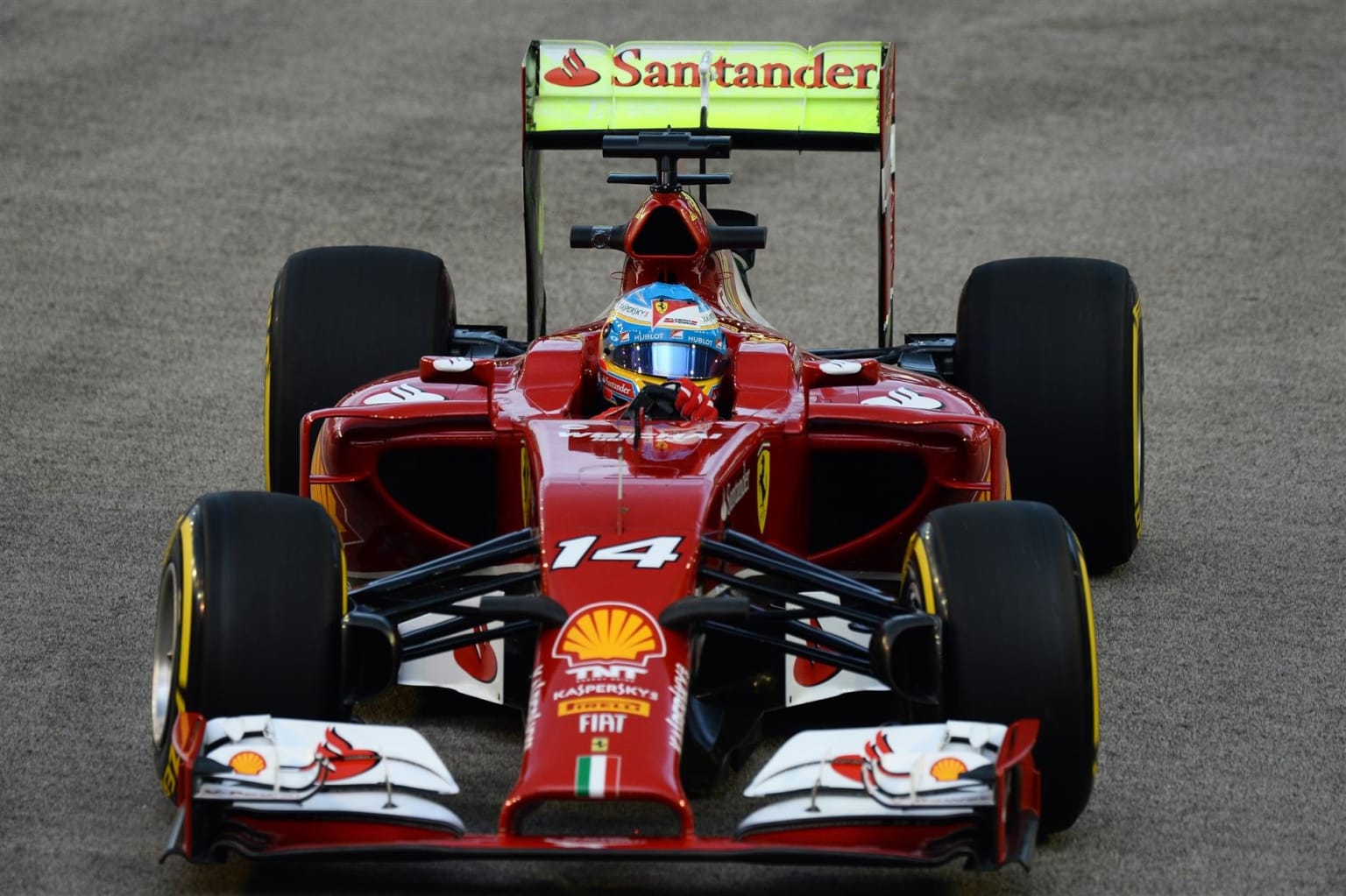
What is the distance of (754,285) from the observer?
1127 centimetres

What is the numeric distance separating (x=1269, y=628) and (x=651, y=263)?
2306 millimetres

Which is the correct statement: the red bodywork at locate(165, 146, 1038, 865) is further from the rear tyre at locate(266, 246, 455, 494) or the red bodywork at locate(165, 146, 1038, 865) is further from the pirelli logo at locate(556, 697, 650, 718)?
the rear tyre at locate(266, 246, 455, 494)

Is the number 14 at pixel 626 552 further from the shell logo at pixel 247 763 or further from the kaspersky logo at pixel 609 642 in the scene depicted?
the shell logo at pixel 247 763

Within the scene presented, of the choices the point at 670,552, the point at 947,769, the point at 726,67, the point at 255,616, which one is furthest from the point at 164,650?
the point at 726,67

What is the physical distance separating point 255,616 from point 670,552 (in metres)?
0.99

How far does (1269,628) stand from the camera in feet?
22.6

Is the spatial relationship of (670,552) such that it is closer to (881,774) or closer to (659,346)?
(881,774)

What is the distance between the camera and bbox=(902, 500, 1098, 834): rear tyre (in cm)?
492

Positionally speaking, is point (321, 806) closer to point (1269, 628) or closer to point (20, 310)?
point (1269, 628)

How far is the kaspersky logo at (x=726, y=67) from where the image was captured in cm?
790

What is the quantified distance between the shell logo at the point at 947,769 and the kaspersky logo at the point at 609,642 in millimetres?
695

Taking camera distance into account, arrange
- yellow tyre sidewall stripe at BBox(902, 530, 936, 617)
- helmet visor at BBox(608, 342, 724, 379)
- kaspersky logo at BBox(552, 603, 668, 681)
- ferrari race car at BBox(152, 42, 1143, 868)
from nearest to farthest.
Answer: ferrari race car at BBox(152, 42, 1143, 868) < kaspersky logo at BBox(552, 603, 668, 681) < yellow tyre sidewall stripe at BBox(902, 530, 936, 617) < helmet visor at BBox(608, 342, 724, 379)

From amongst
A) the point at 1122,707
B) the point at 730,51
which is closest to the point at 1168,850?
the point at 1122,707

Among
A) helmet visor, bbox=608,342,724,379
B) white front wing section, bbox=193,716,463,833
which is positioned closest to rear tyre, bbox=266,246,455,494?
helmet visor, bbox=608,342,724,379
